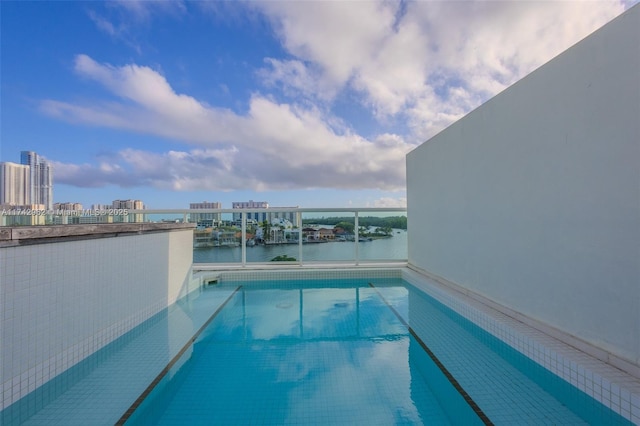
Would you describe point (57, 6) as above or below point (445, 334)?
above

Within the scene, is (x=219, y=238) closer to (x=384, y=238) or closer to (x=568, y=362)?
(x=384, y=238)

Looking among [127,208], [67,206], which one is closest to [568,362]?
[127,208]

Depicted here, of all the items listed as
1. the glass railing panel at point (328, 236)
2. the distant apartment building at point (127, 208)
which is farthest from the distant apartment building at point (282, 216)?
the distant apartment building at point (127, 208)

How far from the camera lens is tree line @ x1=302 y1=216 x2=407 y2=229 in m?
7.78

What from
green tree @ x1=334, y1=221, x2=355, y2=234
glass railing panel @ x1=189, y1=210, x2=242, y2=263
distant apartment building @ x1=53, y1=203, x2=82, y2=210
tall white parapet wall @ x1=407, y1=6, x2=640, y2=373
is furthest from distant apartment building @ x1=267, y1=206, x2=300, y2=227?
distant apartment building @ x1=53, y1=203, x2=82, y2=210

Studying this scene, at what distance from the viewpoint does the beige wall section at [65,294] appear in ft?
7.25

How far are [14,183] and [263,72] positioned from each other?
21.4 ft

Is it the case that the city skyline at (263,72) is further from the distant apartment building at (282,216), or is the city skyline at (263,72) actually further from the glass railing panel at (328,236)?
the distant apartment building at (282,216)

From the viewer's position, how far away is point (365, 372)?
2.81 metres

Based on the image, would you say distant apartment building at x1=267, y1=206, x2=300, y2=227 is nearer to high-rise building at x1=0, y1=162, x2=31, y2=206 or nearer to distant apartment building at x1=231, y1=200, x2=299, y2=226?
distant apartment building at x1=231, y1=200, x2=299, y2=226

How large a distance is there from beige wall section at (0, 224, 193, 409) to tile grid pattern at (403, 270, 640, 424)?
4.28m

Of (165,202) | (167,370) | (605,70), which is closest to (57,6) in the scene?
(165,202)

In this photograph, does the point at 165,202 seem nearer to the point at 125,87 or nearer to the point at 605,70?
the point at 125,87

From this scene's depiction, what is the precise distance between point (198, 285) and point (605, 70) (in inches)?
278
